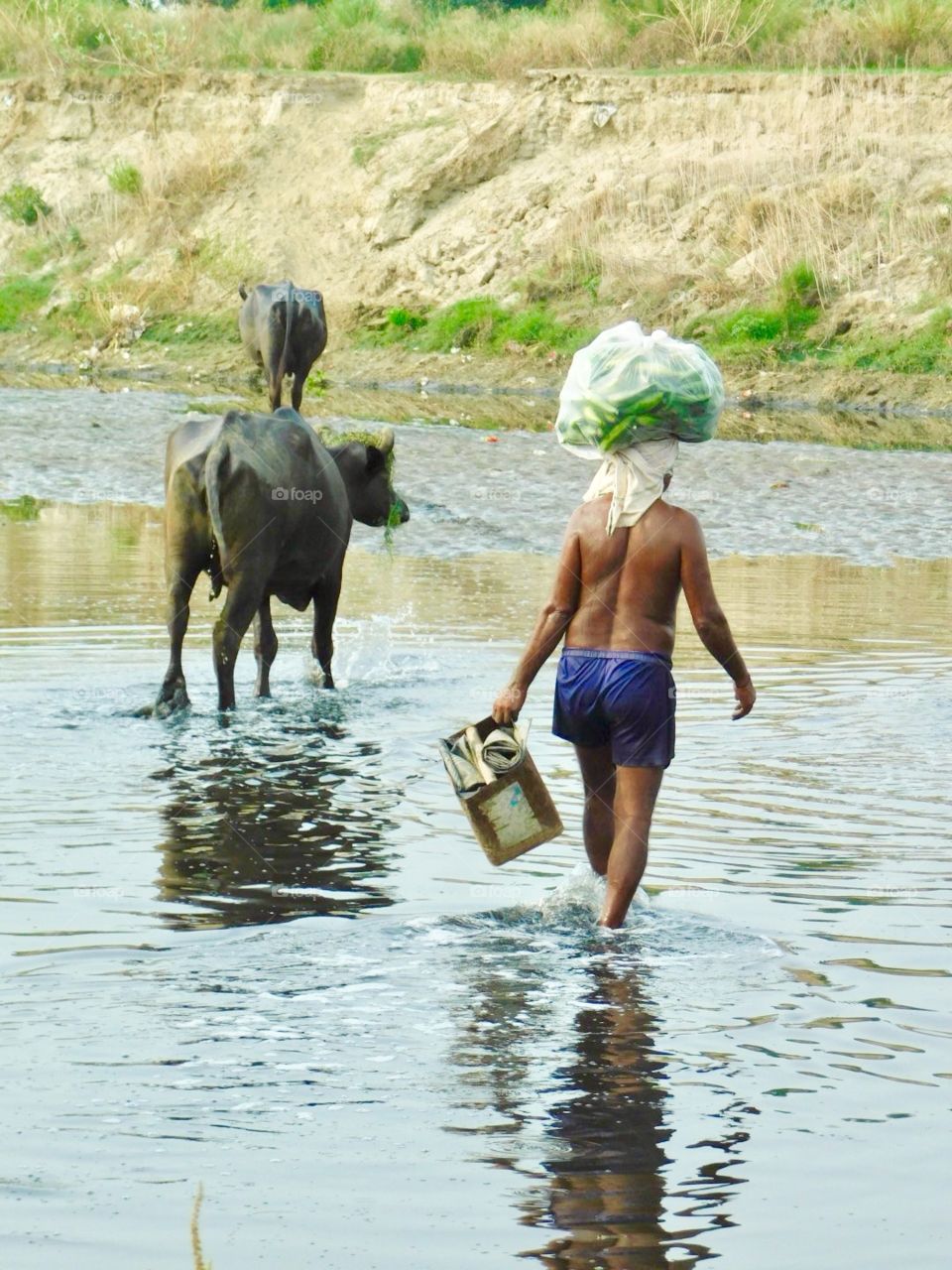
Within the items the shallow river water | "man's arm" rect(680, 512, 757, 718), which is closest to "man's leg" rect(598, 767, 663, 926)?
the shallow river water

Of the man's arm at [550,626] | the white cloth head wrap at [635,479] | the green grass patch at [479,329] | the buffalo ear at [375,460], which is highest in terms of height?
the green grass patch at [479,329]

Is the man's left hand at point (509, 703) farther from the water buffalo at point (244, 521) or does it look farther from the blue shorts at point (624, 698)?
the water buffalo at point (244, 521)

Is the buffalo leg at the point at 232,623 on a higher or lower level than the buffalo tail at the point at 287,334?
lower

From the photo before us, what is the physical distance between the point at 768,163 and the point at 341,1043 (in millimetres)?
27582

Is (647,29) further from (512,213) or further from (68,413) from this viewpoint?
(68,413)

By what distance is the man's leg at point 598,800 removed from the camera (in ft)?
20.0

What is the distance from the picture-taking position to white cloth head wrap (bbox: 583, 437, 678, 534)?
5812 millimetres

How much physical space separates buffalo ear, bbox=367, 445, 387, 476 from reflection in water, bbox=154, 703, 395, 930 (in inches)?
64.8

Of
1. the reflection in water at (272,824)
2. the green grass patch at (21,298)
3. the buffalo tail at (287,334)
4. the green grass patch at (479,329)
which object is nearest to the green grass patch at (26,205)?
the green grass patch at (21,298)

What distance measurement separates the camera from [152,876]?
6531 millimetres

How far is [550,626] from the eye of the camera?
5887 mm

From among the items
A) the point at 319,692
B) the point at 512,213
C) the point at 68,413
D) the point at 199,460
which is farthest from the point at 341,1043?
the point at 512,213

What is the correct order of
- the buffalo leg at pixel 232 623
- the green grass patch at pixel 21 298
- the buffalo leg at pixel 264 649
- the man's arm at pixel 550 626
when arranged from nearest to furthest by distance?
the man's arm at pixel 550 626, the buffalo leg at pixel 232 623, the buffalo leg at pixel 264 649, the green grass patch at pixel 21 298

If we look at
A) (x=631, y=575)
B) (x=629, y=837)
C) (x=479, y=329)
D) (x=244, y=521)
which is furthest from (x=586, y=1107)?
(x=479, y=329)
